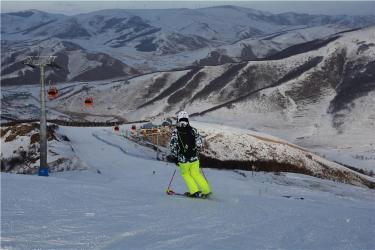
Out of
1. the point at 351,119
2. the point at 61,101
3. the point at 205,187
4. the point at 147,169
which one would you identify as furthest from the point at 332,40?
the point at 205,187

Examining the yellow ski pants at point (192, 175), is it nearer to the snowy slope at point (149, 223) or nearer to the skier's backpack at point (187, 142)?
the skier's backpack at point (187, 142)

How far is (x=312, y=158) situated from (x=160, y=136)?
1556 centimetres

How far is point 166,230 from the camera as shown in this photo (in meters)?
7.36

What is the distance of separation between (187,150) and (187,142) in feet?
0.72

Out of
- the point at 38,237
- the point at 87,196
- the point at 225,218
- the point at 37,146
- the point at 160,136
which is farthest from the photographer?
the point at 160,136

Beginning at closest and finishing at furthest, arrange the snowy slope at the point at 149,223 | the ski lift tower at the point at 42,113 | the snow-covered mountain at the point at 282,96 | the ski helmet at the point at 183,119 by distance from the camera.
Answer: the snowy slope at the point at 149,223
the ski helmet at the point at 183,119
the ski lift tower at the point at 42,113
the snow-covered mountain at the point at 282,96

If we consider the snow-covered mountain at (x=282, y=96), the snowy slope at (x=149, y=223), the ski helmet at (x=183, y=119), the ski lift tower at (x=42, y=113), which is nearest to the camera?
the snowy slope at (x=149, y=223)

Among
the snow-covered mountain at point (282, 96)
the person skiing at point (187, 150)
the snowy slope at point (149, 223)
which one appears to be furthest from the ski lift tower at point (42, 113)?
the snow-covered mountain at point (282, 96)

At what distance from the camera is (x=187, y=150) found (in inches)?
468

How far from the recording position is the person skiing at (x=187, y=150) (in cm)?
1192

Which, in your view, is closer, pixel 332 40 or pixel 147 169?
pixel 147 169

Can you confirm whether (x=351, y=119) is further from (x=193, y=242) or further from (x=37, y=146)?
(x=193, y=242)

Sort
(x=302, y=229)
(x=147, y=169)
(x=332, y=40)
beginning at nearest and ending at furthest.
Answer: (x=302, y=229) < (x=147, y=169) < (x=332, y=40)

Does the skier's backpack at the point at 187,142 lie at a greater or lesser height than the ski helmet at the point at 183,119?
lesser
